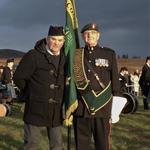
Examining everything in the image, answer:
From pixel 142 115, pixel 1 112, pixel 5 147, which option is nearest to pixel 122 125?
pixel 142 115

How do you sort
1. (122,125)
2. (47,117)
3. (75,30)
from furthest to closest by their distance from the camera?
1. (122,125)
2. (75,30)
3. (47,117)

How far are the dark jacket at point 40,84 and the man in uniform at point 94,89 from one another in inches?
12.1

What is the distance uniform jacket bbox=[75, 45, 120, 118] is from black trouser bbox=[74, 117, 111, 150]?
10cm

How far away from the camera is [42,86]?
7.26 m

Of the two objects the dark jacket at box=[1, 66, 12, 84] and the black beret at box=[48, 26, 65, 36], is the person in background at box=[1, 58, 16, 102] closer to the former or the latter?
the dark jacket at box=[1, 66, 12, 84]

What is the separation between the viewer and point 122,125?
14.6m

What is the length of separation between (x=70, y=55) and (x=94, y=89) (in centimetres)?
51

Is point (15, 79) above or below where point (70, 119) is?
above

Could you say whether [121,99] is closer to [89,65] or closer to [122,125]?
[89,65]

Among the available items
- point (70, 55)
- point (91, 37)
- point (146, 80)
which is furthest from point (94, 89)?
point (146, 80)

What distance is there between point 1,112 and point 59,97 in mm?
1287

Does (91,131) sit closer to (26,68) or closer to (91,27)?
(26,68)

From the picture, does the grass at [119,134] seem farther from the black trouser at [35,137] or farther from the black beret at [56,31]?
the black beret at [56,31]

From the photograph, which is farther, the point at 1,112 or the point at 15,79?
the point at 1,112
